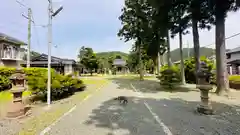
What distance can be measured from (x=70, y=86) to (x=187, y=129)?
817 cm

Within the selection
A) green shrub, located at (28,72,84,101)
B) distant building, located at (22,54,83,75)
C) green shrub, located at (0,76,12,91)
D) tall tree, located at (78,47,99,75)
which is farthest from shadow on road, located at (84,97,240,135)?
tall tree, located at (78,47,99,75)

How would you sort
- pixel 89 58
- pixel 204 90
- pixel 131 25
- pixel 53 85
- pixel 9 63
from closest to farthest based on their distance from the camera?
pixel 204 90, pixel 53 85, pixel 9 63, pixel 131 25, pixel 89 58

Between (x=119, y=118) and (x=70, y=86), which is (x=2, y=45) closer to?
(x=70, y=86)

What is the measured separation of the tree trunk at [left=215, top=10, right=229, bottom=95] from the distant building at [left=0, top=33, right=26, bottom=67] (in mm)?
21176

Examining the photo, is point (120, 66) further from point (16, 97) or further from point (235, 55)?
point (16, 97)

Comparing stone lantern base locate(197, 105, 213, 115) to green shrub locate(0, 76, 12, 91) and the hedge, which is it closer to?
the hedge

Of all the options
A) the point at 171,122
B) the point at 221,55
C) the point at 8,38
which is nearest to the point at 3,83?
the point at 8,38

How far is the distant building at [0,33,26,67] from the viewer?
19578 mm

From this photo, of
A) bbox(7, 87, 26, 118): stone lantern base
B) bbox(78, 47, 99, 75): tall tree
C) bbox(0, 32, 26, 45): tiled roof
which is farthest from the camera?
bbox(78, 47, 99, 75): tall tree

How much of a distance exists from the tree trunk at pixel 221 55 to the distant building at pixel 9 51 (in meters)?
21.2

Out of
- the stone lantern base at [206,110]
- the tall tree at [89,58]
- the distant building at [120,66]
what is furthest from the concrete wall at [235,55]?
the distant building at [120,66]

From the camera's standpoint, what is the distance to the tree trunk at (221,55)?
1025 centimetres

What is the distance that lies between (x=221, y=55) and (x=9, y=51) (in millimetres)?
Result: 22503

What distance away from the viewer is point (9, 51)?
20.9m
